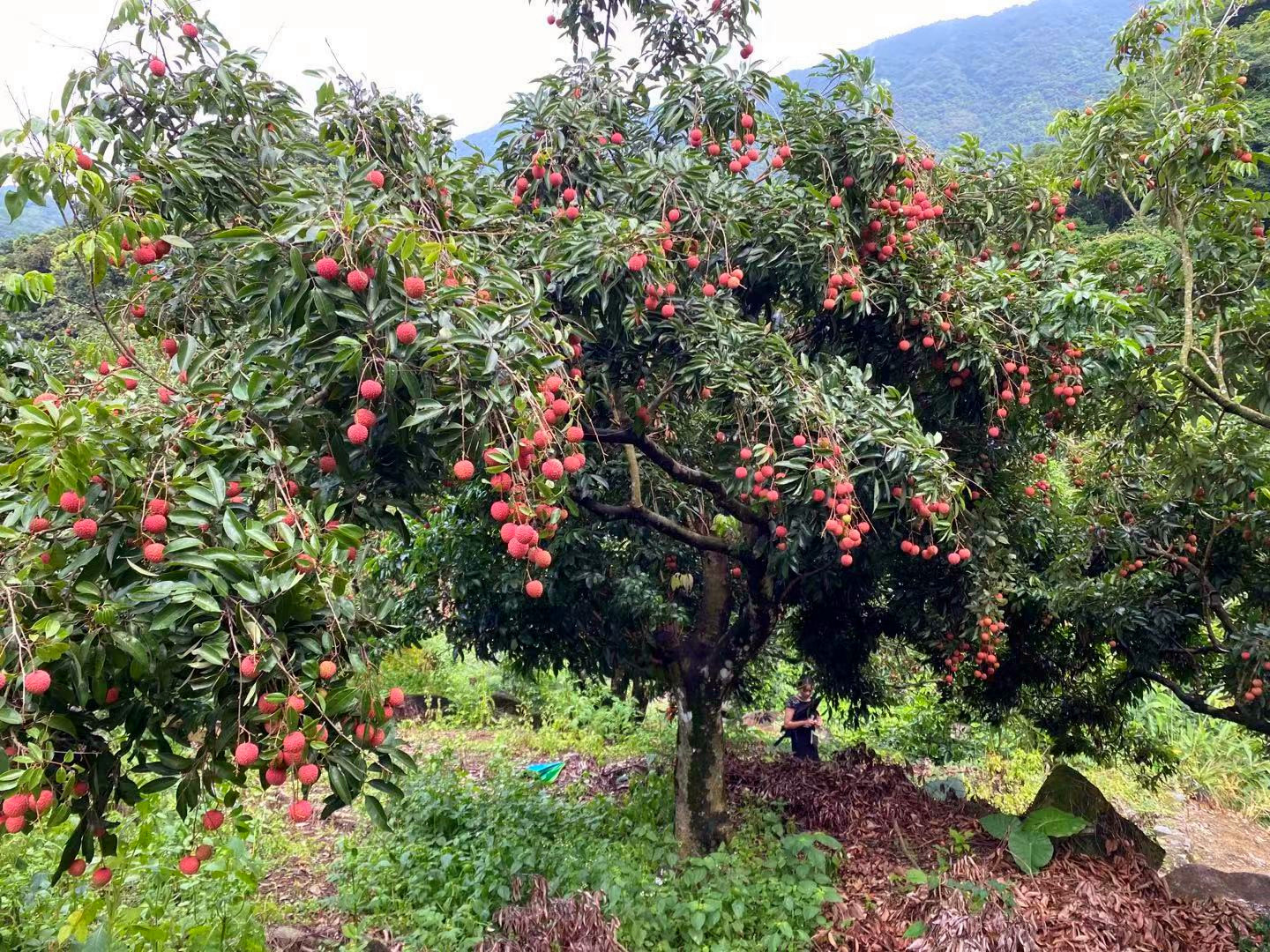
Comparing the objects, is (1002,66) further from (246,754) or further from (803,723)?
(246,754)

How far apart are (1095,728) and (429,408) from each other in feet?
15.9

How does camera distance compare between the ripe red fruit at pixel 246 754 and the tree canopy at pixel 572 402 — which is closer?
the ripe red fruit at pixel 246 754

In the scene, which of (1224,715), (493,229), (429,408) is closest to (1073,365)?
(1224,715)

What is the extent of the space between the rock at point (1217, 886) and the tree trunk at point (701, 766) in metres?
2.23

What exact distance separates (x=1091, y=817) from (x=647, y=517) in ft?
9.78

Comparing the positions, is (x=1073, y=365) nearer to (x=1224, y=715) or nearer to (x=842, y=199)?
(x=842, y=199)

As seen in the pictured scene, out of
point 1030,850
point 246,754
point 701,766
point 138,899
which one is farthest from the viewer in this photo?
point 701,766

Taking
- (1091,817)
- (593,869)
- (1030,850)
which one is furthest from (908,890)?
(593,869)

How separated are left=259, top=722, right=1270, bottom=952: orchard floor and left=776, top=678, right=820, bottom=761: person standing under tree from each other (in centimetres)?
44

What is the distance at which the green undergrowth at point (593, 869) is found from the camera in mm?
3465

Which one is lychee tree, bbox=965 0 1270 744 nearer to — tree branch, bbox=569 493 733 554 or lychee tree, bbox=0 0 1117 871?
lychee tree, bbox=0 0 1117 871

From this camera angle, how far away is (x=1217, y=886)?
4113mm

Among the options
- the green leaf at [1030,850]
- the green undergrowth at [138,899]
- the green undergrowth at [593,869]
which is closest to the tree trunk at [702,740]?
the green undergrowth at [593,869]

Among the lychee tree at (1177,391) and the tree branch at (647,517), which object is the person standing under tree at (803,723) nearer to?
the lychee tree at (1177,391)
